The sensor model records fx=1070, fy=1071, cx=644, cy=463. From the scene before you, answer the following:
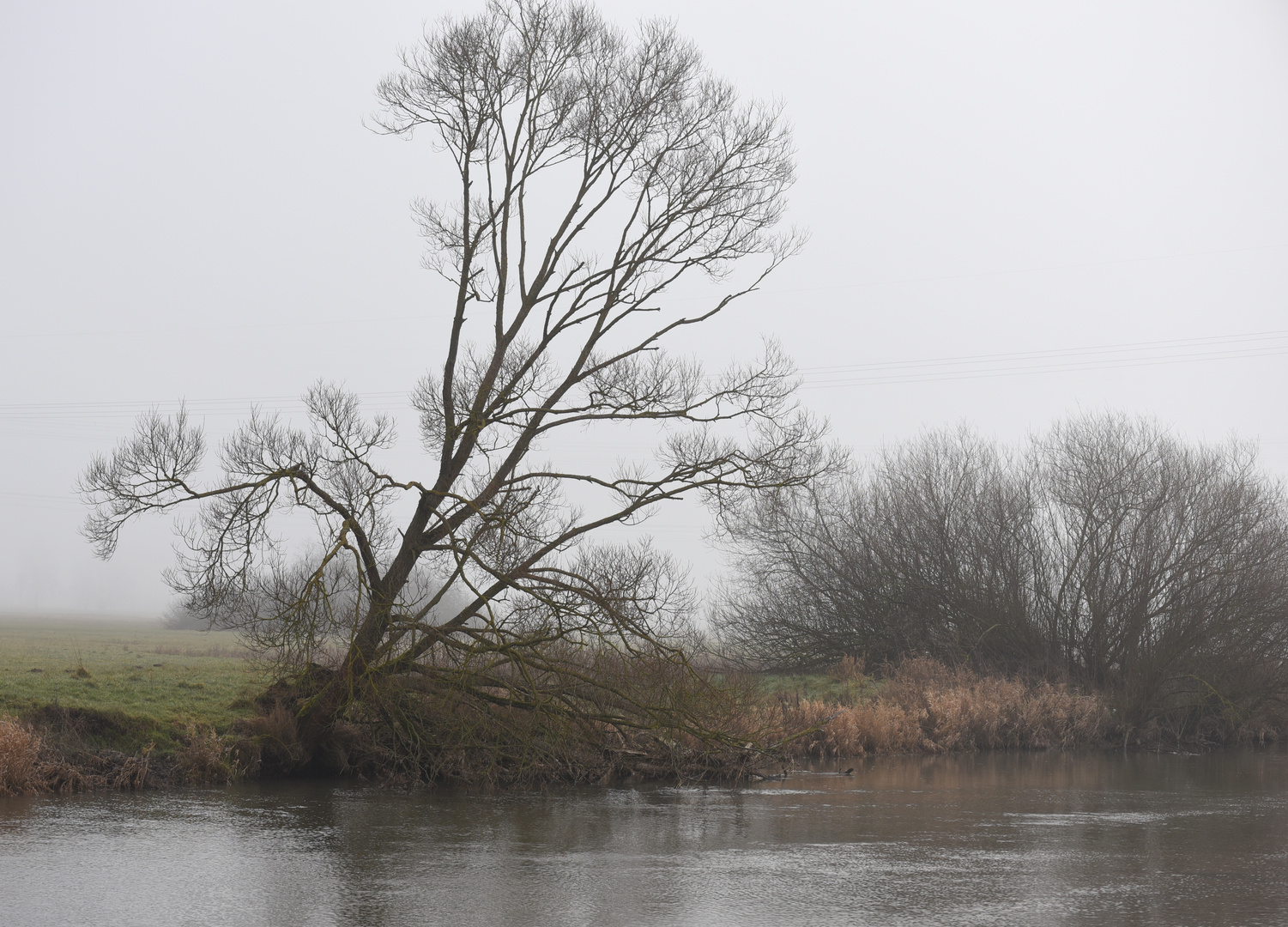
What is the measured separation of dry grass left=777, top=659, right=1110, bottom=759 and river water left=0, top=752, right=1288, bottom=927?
258 inches

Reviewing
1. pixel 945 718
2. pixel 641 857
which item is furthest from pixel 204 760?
pixel 945 718

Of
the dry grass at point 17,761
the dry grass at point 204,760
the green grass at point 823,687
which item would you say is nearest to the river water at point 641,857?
the dry grass at point 17,761

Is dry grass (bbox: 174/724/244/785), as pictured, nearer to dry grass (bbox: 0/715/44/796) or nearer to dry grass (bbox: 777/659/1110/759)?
dry grass (bbox: 0/715/44/796)

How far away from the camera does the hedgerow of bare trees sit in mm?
30656

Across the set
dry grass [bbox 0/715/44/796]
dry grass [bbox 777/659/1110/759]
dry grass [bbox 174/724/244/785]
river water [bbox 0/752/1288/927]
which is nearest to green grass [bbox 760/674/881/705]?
dry grass [bbox 777/659/1110/759]

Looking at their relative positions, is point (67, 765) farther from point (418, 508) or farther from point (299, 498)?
point (418, 508)

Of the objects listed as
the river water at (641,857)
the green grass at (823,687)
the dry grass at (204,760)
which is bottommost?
the river water at (641,857)

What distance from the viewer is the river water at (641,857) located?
31.6ft

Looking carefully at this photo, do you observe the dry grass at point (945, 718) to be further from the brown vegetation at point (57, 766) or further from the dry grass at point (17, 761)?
the dry grass at point (17, 761)

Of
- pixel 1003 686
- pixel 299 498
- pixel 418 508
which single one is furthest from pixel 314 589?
pixel 1003 686

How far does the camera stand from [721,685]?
2061 cm

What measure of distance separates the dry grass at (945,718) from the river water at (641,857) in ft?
21.5

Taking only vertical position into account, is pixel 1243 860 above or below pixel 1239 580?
below

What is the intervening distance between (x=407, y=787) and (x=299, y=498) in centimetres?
500
